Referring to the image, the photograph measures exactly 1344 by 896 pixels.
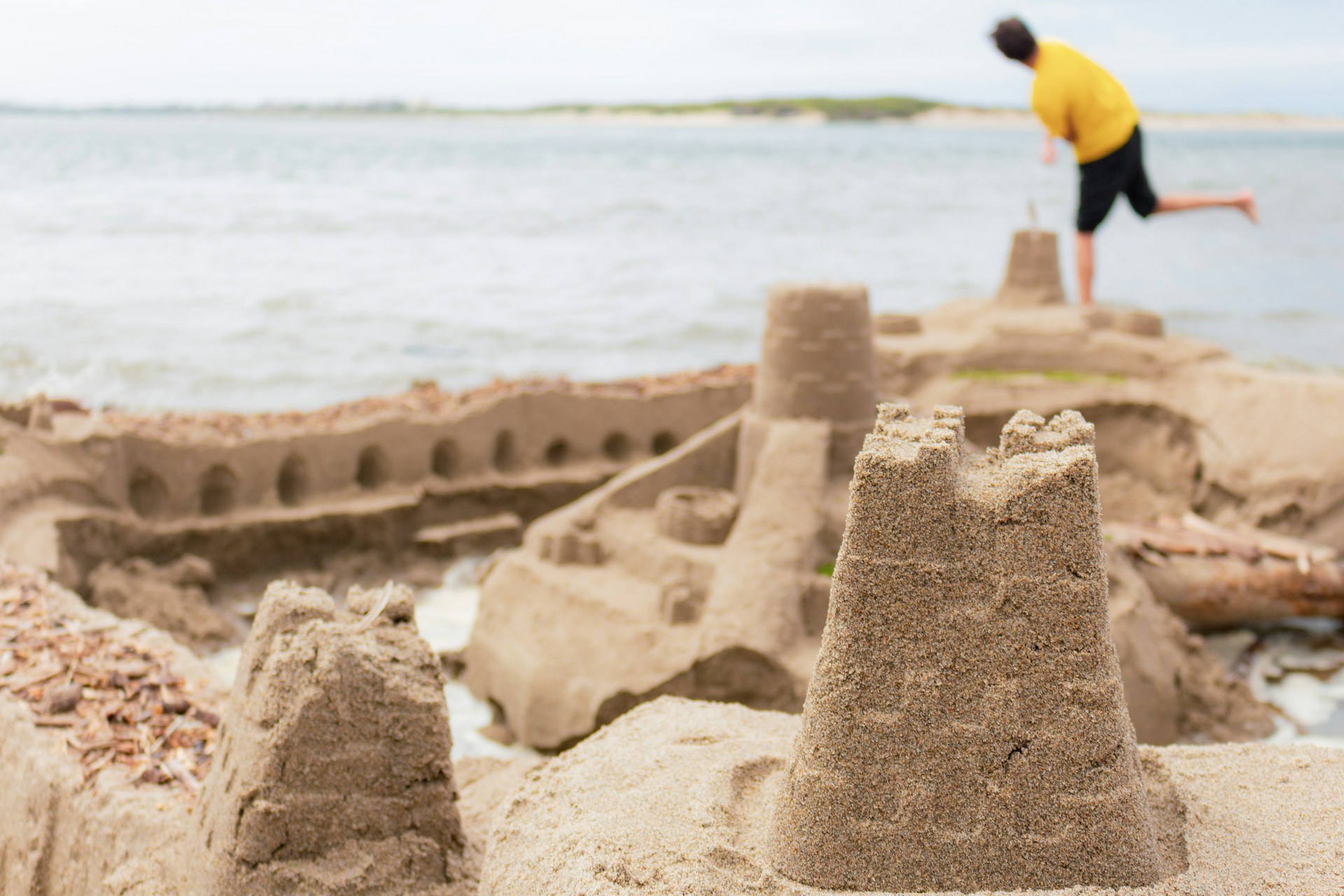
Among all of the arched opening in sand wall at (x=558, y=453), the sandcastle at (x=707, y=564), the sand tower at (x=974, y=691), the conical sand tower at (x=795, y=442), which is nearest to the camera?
the sand tower at (x=974, y=691)

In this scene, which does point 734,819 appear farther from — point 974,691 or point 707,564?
point 707,564

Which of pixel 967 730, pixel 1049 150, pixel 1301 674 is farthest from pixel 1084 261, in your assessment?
pixel 967 730

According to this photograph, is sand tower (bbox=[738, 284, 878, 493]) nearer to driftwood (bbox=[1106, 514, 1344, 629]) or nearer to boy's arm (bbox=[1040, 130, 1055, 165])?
driftwood (bbox=[1106, 514, 1344, 629])

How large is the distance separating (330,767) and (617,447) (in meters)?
6.23

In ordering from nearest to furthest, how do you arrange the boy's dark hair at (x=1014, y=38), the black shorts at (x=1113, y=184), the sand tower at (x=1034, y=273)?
1. the boy's dark hair at (x=1014, y=38)
2. the black shorts at (x=1113, y=184)
3. the sand tower at (x=1034, y=273)

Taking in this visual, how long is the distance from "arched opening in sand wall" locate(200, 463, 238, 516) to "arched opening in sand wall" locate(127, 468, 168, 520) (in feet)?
0.77

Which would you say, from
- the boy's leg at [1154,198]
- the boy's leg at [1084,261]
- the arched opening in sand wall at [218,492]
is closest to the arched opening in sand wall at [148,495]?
the arched opening in sand wall at [218,492]

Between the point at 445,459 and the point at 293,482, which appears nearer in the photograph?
the point at 293,482

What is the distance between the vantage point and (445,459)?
859cm

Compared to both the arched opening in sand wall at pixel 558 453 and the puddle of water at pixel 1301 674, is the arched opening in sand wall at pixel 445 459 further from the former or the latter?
the puddle of water at pixel 1301 674

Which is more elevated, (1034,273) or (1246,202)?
(1246,202)

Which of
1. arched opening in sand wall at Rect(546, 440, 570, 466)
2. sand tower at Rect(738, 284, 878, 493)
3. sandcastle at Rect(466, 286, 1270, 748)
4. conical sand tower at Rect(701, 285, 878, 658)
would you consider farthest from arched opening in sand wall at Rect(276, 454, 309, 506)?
sand tower at Rect(738, 284, 878, 493)

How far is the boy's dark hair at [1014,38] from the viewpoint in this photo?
775 cm

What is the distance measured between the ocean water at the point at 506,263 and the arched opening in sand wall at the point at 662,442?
5.83 m
